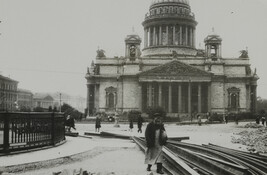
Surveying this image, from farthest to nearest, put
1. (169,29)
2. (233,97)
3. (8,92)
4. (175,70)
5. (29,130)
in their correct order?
1. (8,92)
2. (169,29)
3. (233,97)
4. (175,70)
5. (29,130)

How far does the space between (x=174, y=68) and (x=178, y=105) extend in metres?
5.83

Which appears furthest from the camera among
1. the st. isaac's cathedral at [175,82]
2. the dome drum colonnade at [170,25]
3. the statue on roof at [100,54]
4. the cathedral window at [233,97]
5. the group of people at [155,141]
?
the dome drum colonnade at [170,25]

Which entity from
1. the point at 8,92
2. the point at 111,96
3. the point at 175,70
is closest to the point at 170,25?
the point at 175,70

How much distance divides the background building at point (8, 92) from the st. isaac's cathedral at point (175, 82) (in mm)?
30360

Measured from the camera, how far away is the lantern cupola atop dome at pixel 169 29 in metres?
75.2

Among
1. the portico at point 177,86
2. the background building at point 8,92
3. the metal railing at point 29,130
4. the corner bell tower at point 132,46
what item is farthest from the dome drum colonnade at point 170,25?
A: the metal railing at point 29,130

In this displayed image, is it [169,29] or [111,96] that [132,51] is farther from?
[169,29]

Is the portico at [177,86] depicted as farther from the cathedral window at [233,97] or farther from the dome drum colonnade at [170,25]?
the dome drum colonnade at [170,25]

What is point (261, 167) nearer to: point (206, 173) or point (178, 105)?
point (206, 173)

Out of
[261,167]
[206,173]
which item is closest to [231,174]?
[206,173]

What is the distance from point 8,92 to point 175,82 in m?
51.3

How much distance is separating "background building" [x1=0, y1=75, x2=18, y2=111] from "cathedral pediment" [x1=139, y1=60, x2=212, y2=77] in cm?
3869

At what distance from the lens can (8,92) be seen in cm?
10206

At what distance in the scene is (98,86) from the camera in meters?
70.4
